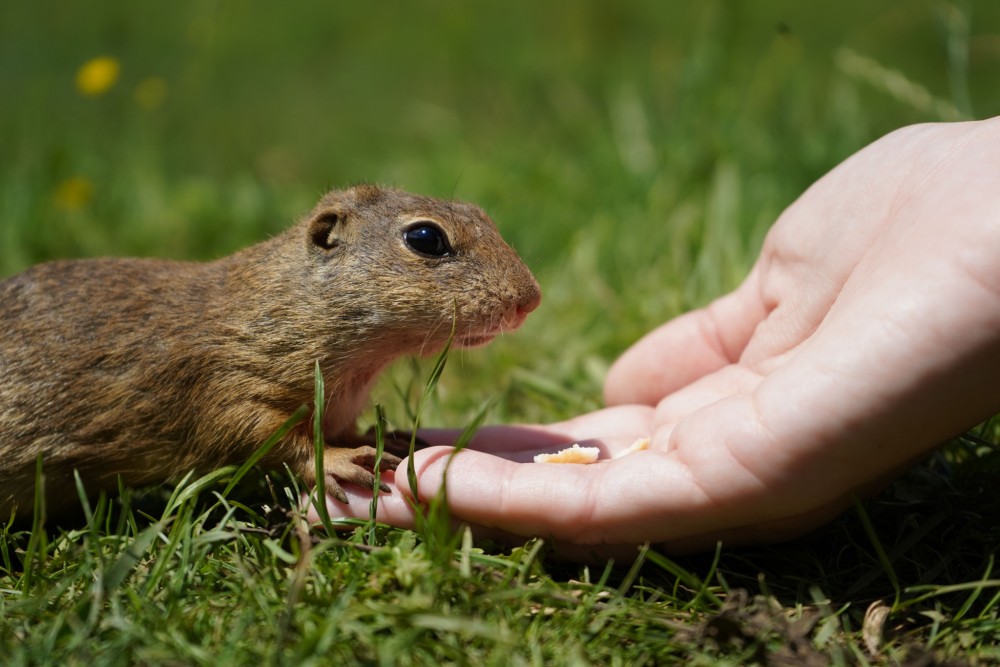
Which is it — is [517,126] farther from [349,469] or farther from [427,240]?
[349,469]

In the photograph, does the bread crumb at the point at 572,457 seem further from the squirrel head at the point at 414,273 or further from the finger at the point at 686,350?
the finger at the point at 686,350

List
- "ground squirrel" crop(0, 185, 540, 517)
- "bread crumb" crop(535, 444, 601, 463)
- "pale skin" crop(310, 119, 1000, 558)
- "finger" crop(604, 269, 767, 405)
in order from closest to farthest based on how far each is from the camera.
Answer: "pale skin" crop(310, 119, 1000, 558) < "bread crumb" crop(535, 444, 601, 463) < "ground squirrel" crop(0, 185, 540, 517) < "finger" crop(604, 269, 767, 405)

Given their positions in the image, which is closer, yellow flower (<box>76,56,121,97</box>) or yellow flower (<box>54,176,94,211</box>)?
yellow flower (<box>76,56,121,97</box>)

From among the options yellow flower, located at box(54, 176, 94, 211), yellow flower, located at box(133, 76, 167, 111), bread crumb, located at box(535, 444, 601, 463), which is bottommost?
bread crumb, located at box(535, 444, 601, 463)

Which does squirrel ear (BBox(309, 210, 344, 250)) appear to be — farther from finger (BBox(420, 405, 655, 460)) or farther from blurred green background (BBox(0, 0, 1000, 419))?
blurred green background (BBox(0, 0, 1000, 419))

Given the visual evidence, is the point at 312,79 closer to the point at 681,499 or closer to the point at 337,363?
the point at 337,363

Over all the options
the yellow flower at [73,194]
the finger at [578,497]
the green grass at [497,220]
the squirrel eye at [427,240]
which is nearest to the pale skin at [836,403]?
the finger at [578,497]

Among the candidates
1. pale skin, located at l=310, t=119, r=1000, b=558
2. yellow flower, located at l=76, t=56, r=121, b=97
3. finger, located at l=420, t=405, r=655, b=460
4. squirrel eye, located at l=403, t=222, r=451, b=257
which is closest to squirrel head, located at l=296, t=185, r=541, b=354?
squirrel eye, located at l=403, t=222, r=451, b=257

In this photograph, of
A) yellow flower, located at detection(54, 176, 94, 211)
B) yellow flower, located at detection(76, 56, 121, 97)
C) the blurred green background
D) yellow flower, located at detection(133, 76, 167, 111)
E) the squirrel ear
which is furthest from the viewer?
yellow flower, located at detection(133, 76, 167, 111)
